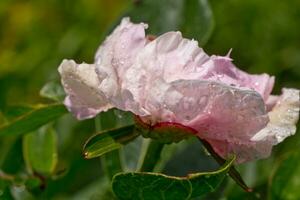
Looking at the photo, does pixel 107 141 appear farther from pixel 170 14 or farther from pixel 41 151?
pixel 170 14

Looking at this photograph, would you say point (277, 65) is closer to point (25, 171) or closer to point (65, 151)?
point (65, 151)

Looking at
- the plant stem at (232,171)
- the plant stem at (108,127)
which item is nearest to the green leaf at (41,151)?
the plant stem at (108,127)

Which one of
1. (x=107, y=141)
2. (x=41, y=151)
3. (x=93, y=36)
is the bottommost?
(x=93, y=36)

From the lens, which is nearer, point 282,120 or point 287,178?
point 282,120

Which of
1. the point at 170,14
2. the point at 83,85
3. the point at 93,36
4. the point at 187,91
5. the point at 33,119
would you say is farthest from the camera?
the point at 93,36

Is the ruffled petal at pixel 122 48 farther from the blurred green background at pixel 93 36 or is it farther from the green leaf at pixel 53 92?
the blurred green background at pixel 93 36

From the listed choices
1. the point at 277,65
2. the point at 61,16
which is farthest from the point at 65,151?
the point at 277,65

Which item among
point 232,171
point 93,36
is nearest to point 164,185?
point 232,171

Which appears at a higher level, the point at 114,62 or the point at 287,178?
the point at 114,62
